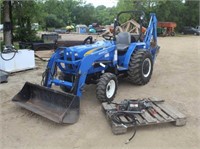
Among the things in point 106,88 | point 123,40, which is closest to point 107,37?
point 123,40

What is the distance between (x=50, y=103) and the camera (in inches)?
190

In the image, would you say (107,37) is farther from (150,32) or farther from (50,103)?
(50,103)

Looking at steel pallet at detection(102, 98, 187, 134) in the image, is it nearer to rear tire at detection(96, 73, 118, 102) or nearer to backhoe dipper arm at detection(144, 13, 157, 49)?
rear tire at detection(96, 73, 118, 102)

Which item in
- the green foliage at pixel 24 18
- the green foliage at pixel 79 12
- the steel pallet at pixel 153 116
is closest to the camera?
the steel pallet at pixel 153 116

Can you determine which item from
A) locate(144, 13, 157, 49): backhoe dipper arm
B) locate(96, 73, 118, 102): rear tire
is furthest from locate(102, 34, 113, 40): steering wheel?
locate(96, 73, 118, 102): rear tire

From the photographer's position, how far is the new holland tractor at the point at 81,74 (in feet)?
15.2

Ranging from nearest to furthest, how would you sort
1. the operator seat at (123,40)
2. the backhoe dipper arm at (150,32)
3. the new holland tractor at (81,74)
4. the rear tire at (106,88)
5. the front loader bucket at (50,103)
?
the front loader bucket at (50,103) < the new holland tractor at (81,74) < the rear tire at (106,88) < the operator seat at (123,40) < the backhoe dipper arm at (150,32)

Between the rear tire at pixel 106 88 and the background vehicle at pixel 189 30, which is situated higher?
the background vehicle at pixel 189 30

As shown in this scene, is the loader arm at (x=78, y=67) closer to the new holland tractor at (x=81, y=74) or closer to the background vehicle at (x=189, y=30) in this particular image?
the new holland tractor at (x=81, y=74)

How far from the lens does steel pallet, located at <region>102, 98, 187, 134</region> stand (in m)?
4.11

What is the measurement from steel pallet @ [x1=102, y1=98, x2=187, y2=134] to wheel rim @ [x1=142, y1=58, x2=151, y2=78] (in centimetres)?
159

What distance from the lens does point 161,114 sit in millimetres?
4527

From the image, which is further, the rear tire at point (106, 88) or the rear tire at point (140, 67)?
the rear tire at point (140, 67)

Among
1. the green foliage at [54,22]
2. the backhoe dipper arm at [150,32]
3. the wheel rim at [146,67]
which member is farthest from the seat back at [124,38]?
the green foliage at [54,22]
